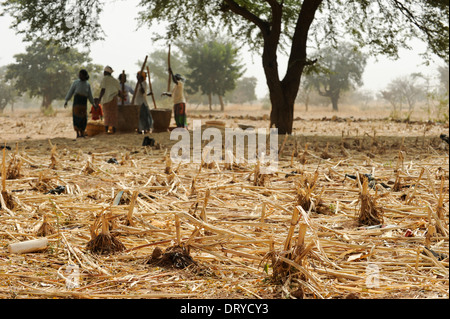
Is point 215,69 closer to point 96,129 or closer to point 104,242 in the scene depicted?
point 96,129

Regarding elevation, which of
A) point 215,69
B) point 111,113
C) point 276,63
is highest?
point 215,69

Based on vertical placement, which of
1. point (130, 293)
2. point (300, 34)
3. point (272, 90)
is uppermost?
point (300, 34)

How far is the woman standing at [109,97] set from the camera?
38.5 ft

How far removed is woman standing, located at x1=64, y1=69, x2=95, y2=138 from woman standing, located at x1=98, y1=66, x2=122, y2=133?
1.20 feet

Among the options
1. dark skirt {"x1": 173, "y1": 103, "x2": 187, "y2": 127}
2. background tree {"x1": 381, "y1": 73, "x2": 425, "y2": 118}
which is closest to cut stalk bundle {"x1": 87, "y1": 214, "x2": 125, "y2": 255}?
dark skirt {"x1": 173, "y1": 103, "x2": 187, "y2": 127}

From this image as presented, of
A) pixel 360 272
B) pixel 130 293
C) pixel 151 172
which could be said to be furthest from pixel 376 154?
pixel 130 293

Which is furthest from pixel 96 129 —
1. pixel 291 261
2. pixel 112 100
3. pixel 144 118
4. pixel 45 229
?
pixel 291 261

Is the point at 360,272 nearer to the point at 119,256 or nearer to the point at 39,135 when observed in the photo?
the point at 119,256

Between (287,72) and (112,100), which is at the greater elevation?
(287,72)

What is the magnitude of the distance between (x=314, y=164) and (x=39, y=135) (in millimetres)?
8717

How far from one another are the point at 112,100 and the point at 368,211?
9.70 m

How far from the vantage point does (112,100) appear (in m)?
12.1

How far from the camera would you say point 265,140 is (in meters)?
10.1

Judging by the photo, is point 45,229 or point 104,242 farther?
point 45,229
